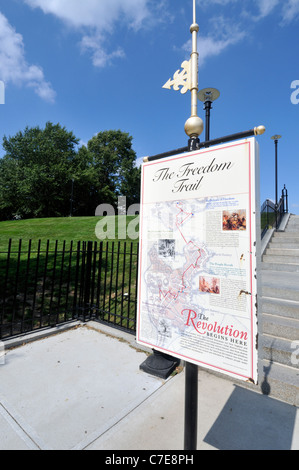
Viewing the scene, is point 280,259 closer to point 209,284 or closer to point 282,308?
point 282,308

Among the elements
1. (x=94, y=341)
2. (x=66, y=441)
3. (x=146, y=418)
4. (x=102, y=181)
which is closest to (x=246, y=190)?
(x=146, y=418)

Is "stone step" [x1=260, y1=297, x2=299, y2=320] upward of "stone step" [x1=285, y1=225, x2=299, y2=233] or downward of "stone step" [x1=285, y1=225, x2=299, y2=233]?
downward

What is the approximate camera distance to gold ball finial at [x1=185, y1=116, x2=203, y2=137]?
1.89 metres

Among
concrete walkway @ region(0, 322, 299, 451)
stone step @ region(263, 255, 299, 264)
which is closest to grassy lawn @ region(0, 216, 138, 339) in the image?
concrete walkway @ region(0, 322, 299, 451)

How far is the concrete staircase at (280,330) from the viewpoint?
2918mm

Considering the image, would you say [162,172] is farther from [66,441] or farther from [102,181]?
[102,181]

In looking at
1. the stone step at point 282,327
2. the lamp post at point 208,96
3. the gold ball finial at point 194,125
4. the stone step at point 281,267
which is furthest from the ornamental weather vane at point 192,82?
the stone step at point 281,267

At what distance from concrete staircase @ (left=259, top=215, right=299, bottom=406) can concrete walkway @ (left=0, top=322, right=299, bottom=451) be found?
0.19 m

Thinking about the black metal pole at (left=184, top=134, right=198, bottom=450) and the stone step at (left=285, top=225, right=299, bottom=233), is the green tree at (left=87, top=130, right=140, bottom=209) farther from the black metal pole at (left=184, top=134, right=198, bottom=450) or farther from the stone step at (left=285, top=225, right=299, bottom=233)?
the black metal pole at (left=184, top=134, right=198, bottom=450)

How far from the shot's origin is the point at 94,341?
4.34m

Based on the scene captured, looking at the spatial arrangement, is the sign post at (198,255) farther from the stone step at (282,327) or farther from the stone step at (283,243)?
the stone step at (283,243)

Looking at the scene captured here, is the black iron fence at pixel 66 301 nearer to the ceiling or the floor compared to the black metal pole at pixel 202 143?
nearer to the floor

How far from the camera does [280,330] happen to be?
3.59 metres

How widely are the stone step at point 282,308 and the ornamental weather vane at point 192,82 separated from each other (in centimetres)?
340
